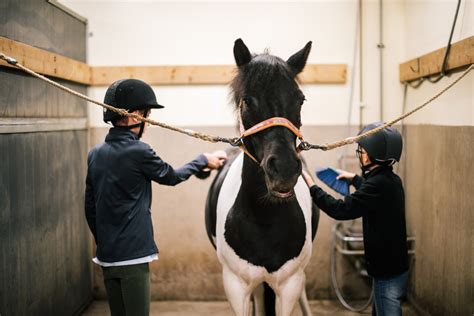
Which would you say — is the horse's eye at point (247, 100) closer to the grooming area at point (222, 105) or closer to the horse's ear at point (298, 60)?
the horse's ear at point (298, 60)

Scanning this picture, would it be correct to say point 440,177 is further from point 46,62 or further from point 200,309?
point 46,62

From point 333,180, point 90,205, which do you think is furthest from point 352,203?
point 90,205

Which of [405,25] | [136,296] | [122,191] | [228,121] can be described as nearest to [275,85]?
[122,191]

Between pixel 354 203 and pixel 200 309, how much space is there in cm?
213

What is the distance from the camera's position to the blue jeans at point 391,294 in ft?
6.79

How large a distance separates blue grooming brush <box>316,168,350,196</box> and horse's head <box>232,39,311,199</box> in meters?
0.87

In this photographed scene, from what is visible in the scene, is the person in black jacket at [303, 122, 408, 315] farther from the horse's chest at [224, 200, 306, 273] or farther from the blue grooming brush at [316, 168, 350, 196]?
the blue grooming brush at [316, 168, 350, 196]

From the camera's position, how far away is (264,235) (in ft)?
6.52

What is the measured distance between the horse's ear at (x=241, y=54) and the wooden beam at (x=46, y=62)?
115 centimetres

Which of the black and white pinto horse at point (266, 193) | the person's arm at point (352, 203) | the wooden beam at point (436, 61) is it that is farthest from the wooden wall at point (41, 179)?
the wooden beam at point (436, 61)

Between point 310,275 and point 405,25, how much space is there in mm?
2199

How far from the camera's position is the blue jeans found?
6.79 feet

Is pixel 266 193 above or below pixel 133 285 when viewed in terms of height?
above

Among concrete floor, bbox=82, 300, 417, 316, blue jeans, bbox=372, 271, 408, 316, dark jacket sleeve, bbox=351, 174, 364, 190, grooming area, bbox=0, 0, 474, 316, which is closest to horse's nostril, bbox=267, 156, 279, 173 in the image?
blue jeans, bbox=372, 271, 408, 316
